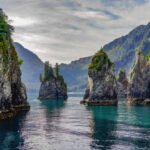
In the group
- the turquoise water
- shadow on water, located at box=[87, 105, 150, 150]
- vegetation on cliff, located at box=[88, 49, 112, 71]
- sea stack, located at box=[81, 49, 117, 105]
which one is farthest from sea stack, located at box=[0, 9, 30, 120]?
vegetation on cliff, located at box=[88, 49, 112, 71]

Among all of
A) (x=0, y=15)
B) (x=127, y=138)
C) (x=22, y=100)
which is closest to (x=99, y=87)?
(x=22, y=100)

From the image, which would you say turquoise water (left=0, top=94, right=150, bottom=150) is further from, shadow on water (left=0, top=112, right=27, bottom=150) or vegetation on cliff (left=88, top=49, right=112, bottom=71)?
vegetation on cliff (left=88, top=49, right=112, bottom=71)

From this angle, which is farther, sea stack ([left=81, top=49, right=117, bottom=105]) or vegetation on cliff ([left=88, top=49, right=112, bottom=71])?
vegetation on cliff ([left=88, top=49, right=112, bottom=71])

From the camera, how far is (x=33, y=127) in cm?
9862

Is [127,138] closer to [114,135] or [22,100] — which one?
[114,135]

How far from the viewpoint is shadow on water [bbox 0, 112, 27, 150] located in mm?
71312

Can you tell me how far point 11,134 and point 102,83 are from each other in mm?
113177

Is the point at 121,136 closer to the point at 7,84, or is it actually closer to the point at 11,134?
the point at 11,134

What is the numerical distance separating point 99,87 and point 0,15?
75924 millimetres

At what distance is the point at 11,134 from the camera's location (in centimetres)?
8425

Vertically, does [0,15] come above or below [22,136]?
above

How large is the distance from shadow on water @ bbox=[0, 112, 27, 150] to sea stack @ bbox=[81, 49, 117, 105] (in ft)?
291

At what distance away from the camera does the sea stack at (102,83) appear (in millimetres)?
191625

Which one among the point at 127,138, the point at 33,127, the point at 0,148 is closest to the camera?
the point at 0,148
